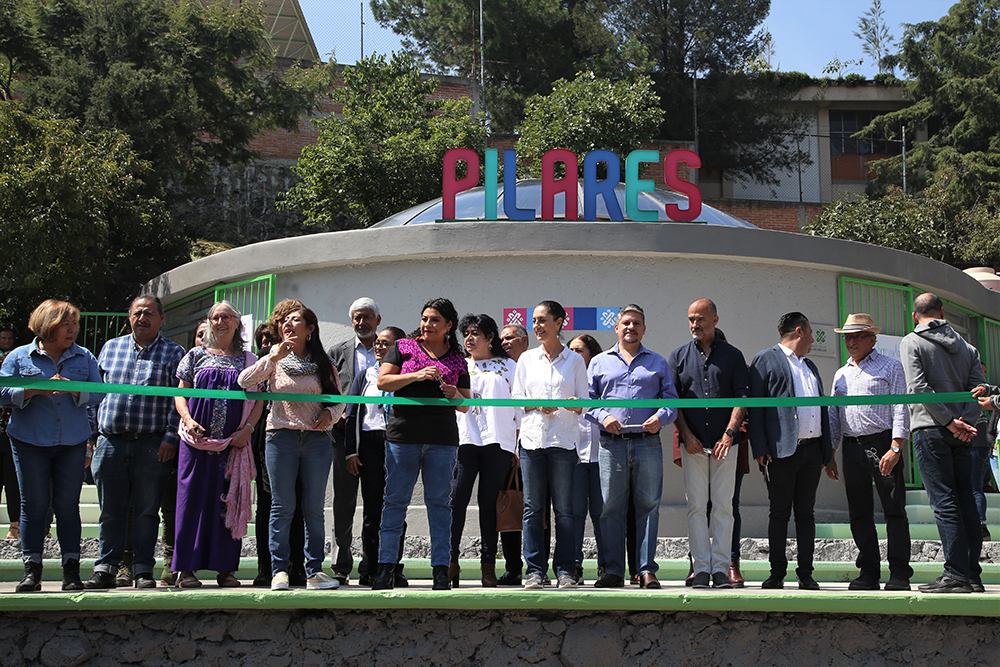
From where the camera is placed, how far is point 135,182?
16.9 metres

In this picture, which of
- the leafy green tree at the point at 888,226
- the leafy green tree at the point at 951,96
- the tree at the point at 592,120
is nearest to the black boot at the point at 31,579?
the tree at the point at 592,120

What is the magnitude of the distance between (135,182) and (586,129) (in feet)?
35.1

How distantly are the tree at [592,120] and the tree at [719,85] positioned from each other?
7629 millimetres

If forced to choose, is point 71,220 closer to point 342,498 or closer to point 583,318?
point 583,318

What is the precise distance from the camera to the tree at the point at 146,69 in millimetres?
20000

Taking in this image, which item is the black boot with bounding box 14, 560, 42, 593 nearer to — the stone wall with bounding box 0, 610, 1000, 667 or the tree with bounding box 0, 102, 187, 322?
the stone wall with bounding box 0, 610, 1000, 667

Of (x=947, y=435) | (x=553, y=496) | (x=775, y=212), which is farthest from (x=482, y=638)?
(x=775, y=212)

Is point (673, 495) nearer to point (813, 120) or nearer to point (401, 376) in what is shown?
point (401, 376)

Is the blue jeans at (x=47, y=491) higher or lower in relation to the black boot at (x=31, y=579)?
higher

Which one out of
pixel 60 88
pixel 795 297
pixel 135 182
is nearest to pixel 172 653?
pixel 795 297

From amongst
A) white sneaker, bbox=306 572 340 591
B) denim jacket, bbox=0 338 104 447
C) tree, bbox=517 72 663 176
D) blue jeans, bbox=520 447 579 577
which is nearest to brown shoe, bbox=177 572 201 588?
white sneaker, bbox=306 572 340 591

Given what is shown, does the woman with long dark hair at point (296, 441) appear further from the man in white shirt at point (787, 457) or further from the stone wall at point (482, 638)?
the man in white shirt at point (787, 457)

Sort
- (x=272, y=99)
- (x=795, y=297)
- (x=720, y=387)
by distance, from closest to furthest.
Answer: (x=720, y=387)
(x=795, y=297)
(x=272, y=99)

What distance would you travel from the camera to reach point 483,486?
19.6ft
